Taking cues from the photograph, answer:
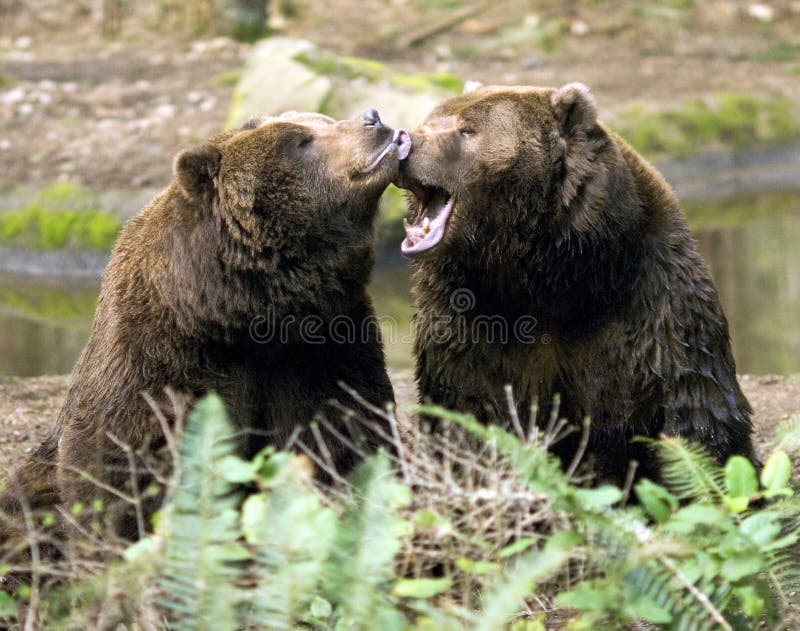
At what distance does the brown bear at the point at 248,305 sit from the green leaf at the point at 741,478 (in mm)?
1855

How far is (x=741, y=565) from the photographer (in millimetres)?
3771

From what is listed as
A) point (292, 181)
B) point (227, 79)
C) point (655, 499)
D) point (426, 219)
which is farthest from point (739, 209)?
point (655, 499)

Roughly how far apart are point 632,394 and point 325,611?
7.36 feet

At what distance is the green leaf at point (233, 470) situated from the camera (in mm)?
3727

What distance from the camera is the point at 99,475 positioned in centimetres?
539

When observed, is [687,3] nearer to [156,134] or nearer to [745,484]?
[156,134]

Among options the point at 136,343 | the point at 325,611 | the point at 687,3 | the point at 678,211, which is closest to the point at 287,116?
the point at 136,343

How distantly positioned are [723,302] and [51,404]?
6.09 metres

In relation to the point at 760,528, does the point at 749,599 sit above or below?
below

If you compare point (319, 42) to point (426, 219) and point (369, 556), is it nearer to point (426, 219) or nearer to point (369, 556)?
point (426, 219)

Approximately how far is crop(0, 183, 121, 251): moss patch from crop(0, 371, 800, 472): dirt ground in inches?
154

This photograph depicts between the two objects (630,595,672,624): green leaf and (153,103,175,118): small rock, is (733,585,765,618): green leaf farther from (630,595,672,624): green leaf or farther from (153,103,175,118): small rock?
(153,103,175,118): small rock

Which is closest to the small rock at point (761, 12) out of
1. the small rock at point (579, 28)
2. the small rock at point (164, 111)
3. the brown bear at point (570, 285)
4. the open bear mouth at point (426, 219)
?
the small rock at point (579, 28)

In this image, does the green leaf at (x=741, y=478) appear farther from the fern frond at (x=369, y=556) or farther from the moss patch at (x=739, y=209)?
the moss patch at (x=739, y=209)
